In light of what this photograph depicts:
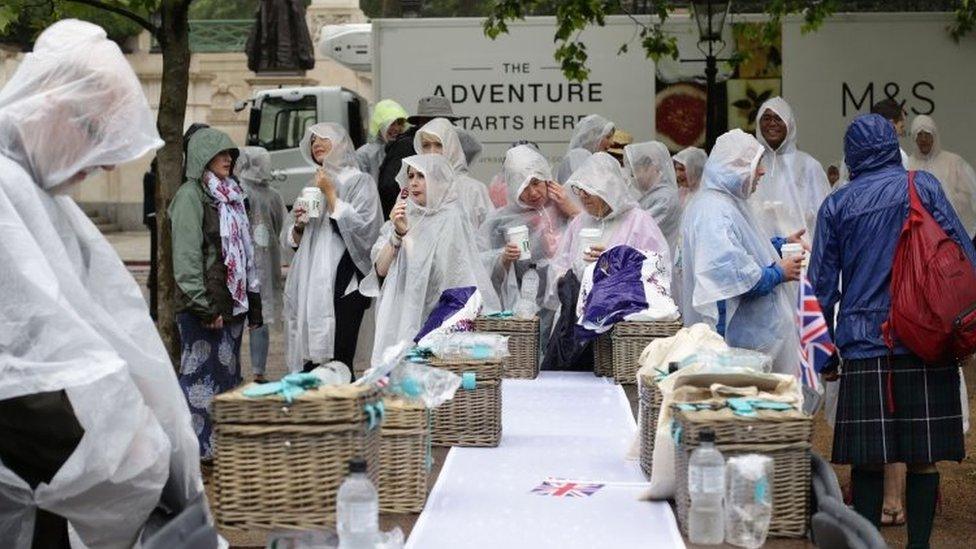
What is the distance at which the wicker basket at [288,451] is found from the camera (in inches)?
150

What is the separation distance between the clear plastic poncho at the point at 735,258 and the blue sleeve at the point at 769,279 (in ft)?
0.13

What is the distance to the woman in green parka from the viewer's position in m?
8.83

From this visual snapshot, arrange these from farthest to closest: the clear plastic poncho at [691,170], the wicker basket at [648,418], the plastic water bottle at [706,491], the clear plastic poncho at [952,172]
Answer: the clear plastic poncho at [952,172]
the clear plastic poncho at [691,170]
the wicker basket at [648,418]
the plastic water bottle at [706,491]

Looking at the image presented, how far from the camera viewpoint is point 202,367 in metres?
9.03

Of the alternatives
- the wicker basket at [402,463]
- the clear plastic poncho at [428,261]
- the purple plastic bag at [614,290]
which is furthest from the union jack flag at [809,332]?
the clear plastic poncho at [428,261]

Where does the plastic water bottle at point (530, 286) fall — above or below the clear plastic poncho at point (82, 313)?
below

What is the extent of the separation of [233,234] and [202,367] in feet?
2.31

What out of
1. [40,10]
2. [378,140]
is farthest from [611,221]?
[40,10]

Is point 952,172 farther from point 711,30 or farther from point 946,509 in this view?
point 946,509

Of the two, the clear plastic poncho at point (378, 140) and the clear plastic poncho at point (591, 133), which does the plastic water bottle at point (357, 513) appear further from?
the clear plastic poncho at point (378, 140)

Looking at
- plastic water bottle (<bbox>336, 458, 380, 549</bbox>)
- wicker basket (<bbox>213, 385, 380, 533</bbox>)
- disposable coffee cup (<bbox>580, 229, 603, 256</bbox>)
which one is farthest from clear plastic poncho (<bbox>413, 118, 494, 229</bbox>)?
plastic water bottle (<bbox>336, 458, 380, 549</bbox>)

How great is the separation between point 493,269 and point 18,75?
201 inches

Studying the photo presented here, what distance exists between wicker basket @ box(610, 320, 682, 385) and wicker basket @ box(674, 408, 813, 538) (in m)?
2.71

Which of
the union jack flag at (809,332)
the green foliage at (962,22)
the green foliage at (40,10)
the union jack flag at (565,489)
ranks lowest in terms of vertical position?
the union jack flag at (565,489)
